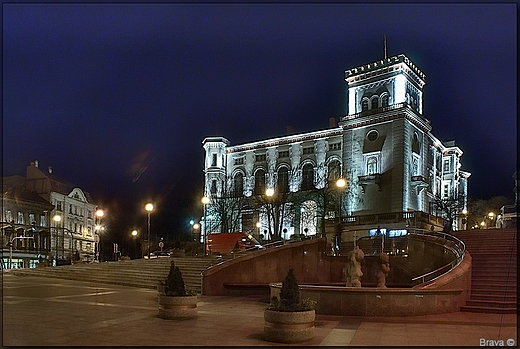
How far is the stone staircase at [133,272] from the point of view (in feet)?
88.9

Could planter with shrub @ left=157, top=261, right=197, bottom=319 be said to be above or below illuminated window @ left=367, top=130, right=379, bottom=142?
below

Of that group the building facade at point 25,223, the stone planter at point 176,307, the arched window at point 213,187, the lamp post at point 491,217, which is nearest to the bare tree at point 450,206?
the lamp post at point 491,217

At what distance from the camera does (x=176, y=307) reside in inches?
545

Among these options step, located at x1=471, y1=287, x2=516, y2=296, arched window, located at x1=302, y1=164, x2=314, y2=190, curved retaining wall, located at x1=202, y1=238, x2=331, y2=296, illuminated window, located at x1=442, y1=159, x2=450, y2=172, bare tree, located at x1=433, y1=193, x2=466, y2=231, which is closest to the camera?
step, located at x1=471, y1=287, x2=516, y2=296

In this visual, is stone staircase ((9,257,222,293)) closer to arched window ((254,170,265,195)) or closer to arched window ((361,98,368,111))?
arched window ((361,98,368,111))

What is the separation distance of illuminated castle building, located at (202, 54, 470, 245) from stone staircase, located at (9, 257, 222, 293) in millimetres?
24864

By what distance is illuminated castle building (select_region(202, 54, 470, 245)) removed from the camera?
65375 millimetres

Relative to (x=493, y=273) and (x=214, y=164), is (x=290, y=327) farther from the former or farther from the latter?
(x=214, y=164)

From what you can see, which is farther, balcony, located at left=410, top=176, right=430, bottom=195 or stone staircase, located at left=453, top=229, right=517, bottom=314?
balcony, located at left=410, top=176, right=430, bottom=195

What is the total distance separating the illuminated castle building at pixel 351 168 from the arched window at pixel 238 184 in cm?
16

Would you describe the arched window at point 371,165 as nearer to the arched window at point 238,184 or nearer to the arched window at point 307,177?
the arched window at point 307,177

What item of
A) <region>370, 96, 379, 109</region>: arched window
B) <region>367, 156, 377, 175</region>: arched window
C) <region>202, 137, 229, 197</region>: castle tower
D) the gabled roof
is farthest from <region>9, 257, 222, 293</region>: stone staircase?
<region>202, 137, 229, 197</region>: castle tower

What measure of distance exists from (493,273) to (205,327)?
1347 cm

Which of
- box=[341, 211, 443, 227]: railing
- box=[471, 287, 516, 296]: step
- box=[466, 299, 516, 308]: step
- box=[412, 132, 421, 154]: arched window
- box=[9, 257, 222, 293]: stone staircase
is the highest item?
box=[412, 132, 421, 154]: arched window
